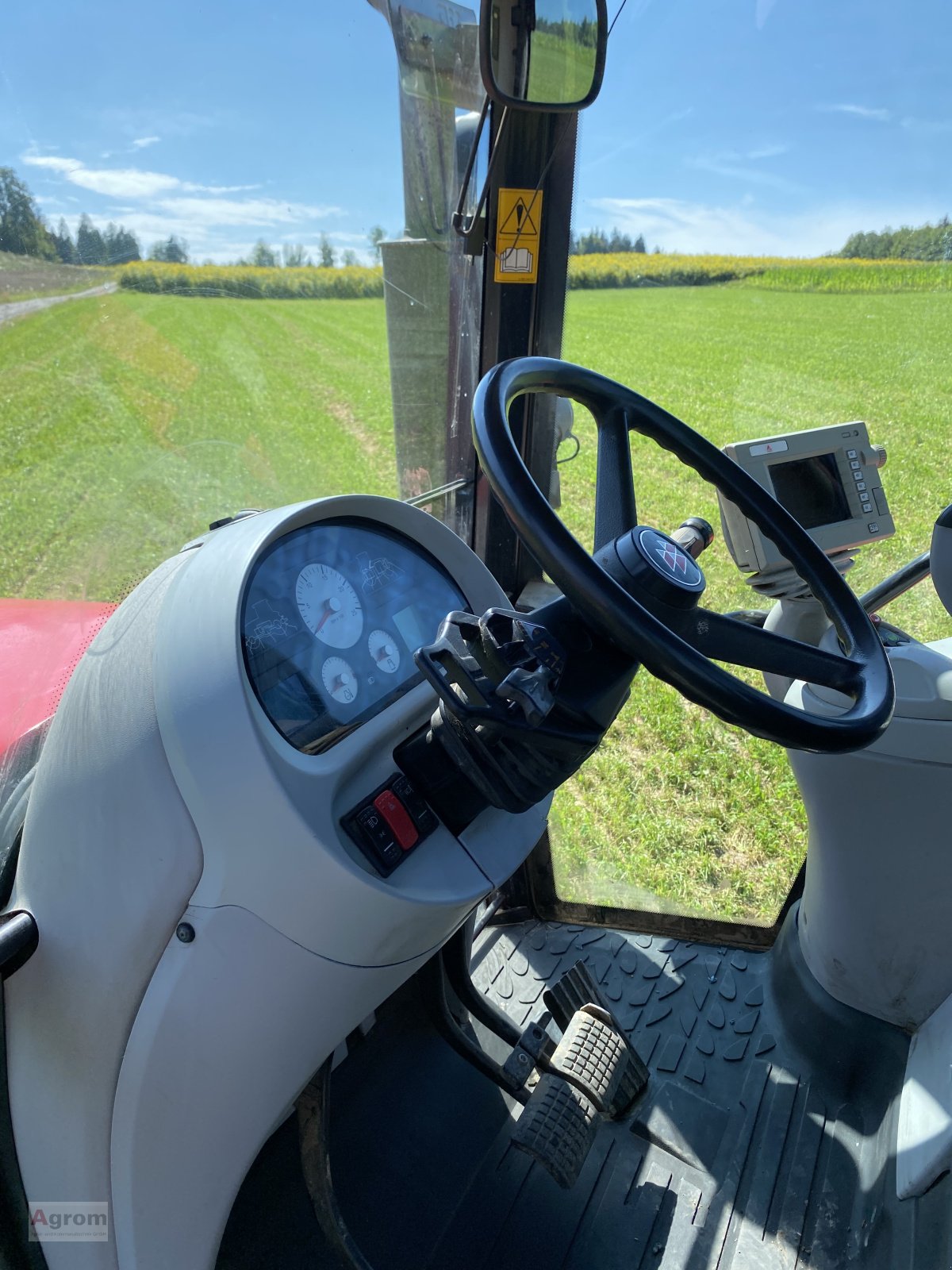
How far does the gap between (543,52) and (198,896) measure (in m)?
1.47

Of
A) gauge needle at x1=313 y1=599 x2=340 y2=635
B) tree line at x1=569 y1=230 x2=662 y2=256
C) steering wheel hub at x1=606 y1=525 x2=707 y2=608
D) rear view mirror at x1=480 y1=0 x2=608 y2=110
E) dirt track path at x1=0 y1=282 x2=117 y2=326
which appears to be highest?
rear view mirror at x1=480 y1=0 x2=608 y2=110

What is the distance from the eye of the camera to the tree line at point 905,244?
1.46m

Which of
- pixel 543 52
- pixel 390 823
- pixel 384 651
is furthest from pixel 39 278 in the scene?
pixel 543 52

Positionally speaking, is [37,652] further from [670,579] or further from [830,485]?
[830,485]

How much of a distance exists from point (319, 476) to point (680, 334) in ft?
3.11

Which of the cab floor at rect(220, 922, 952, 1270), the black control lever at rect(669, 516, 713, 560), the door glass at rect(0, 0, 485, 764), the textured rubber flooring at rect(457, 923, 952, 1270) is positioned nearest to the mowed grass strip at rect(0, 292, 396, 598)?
the door glass at rect(0, 0, 485, 764)

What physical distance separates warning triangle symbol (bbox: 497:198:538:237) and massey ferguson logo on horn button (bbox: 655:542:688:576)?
39.2 inches

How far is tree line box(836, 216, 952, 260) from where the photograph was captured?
146 cm

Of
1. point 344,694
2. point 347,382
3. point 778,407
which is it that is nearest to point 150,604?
point 344,694

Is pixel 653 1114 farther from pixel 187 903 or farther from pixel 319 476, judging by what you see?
pixel 319 476

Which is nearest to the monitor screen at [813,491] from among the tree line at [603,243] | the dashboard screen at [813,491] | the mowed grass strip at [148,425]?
the dashboard screen at [813,491]

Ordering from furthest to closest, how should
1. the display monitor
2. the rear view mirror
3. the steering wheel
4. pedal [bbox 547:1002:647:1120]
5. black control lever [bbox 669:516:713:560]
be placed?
the display monitor → the rear view mirror → pedal [bbox 547:1002:647:1120] → black control lever [bbox 669:516:713:560] → the steering wheel

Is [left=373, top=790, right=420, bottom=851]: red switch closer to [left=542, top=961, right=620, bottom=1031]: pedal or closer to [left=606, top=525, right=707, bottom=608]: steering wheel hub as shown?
[left=606, top=525, right=707, bottom=608]: steering wheel hub

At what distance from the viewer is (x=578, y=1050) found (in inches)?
52.4
